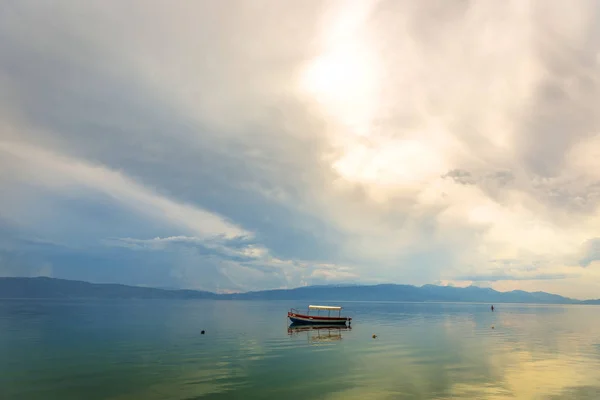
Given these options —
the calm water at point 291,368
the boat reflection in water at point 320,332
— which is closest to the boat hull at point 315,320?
the boat reflection in water at point 320,332

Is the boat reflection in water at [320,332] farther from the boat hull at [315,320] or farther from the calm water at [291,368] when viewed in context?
the calm water at [291,368]

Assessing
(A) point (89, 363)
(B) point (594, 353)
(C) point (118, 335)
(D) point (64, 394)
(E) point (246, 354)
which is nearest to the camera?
(D) point (64, 394)

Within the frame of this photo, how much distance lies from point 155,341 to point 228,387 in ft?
148

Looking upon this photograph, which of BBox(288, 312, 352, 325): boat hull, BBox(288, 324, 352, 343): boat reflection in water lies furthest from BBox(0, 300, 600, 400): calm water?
BBox(288, 312, 352, 325): boat hull

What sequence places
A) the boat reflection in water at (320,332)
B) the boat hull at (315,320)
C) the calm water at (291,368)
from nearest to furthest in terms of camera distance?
the calm water at (291,368) < the boat reflection in water at (320,332) < the boat hull at (315,320)

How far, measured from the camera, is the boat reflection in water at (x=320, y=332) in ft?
303

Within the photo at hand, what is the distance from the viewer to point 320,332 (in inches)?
4247

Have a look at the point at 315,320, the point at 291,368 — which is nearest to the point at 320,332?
the point at 315,320

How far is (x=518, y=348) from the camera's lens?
246ft

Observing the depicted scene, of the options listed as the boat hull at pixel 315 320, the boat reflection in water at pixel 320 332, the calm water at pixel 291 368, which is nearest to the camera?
the calm water at pixel 291 368

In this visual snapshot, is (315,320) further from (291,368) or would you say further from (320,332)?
(291,368)

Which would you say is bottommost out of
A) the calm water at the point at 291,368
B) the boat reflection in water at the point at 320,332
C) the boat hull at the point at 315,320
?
the boat reflection in water at the point at 320,332

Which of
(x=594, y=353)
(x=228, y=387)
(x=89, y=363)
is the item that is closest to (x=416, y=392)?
(x=228, y=387)

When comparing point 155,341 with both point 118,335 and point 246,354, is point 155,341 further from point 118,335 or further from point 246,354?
A: point 246,354
